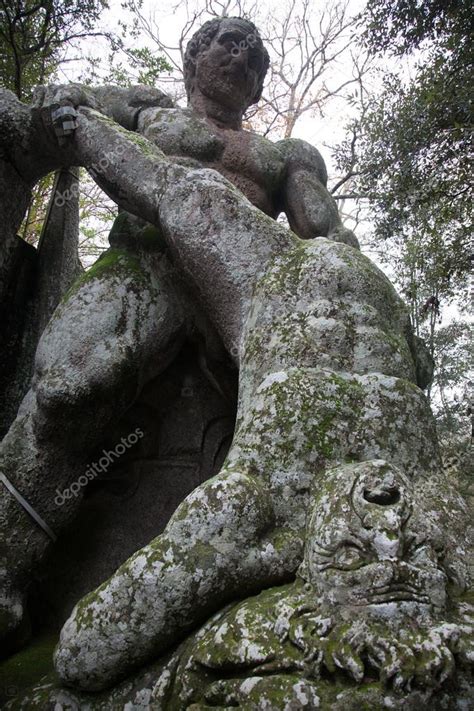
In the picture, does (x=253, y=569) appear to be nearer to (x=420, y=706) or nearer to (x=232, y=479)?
(x=232, y=479)

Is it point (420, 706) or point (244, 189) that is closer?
point (420, 706)

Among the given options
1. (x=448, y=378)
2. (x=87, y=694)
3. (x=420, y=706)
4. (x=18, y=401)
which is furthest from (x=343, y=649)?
(x=448, y=378)

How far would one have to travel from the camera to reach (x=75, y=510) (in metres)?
2.59

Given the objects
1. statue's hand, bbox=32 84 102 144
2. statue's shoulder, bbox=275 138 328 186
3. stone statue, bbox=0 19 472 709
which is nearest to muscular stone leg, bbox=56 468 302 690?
stone statue, bbox=0 19 472 709

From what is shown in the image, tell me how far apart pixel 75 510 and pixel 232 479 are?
3.85ft

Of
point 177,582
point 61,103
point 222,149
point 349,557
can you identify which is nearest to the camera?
→ point 349,557

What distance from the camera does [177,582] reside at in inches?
61.9

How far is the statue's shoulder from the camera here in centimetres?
375

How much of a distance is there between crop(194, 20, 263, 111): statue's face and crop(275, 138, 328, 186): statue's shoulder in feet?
1.40

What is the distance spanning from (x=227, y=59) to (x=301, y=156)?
748 mm

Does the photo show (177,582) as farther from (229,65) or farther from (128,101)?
(229,65)

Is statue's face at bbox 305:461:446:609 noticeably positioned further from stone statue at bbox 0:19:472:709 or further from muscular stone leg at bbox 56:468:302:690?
muscular stone leg at bbox 56:468:302:690

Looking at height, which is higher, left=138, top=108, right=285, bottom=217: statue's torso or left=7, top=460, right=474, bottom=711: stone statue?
left=138, top=108, right=285, bottom=217: statue's torso

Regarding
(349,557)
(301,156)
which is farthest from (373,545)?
(301,156)
